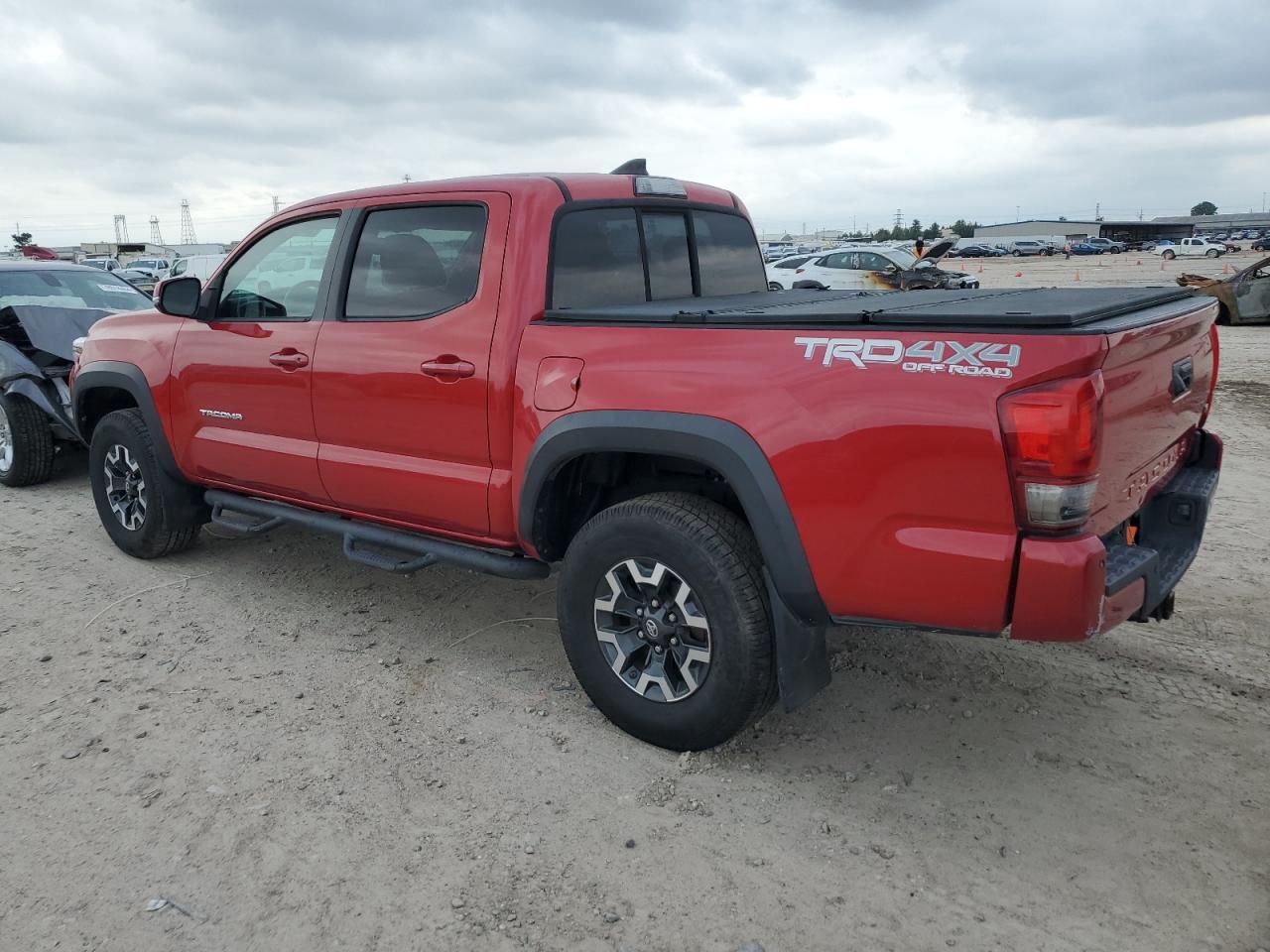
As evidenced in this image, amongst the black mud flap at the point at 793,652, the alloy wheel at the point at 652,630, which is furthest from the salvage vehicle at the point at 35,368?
the black mud flap at the point at 793,652

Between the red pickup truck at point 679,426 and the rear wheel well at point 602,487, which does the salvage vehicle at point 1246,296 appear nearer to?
the red pickup truck at point 679,426

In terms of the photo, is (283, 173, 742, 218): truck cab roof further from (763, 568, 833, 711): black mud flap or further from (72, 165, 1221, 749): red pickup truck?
(763, 568, 833, 711): black mud flap

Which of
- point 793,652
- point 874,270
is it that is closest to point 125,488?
point 793,652

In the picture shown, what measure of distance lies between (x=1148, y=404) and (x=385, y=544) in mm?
2910

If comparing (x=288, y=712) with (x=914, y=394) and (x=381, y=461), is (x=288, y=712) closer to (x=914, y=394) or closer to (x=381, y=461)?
(x=381, y=461)

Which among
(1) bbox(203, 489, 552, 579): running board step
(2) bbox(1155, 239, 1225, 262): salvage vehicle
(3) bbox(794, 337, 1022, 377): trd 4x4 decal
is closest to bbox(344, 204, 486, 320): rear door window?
(1) bbox(203, 489, 552, 579): running board step

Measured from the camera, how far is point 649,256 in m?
4.09

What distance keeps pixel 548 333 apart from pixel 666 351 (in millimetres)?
519

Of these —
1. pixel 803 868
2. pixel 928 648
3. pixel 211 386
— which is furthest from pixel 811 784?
pixel 211 386

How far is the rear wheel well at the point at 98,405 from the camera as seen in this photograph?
5.50 metres

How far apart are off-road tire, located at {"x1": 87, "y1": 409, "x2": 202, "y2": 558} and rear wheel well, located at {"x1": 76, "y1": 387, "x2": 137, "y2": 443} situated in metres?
0.18

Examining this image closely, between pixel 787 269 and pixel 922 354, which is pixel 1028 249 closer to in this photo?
pixel 787 269

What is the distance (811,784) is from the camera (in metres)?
3.20

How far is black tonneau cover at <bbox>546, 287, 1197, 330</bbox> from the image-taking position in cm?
256
